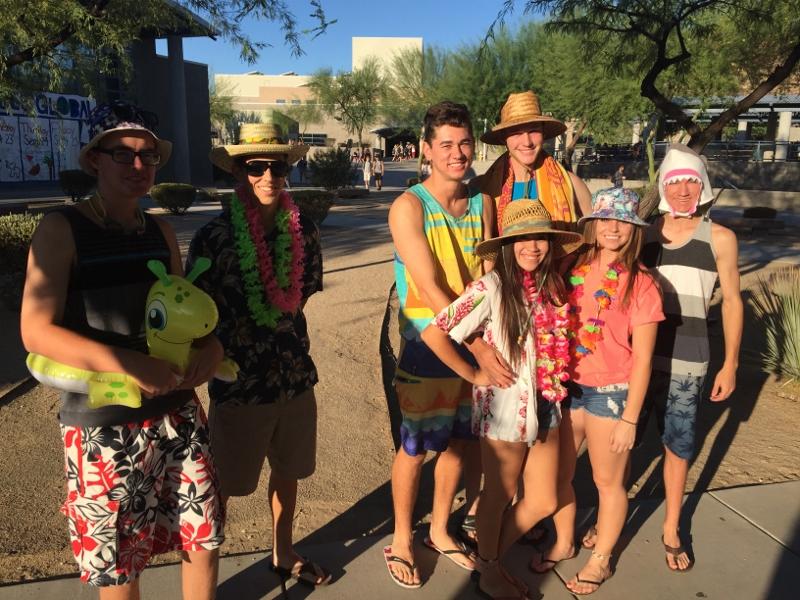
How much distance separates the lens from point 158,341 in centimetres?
187

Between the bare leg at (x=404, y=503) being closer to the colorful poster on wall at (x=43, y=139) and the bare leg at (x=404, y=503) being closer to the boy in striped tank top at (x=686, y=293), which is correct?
the boy in striped tank top at (x=686, y=293)

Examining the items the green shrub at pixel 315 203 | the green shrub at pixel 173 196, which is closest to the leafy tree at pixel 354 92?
the green shrub at pixel 173 196

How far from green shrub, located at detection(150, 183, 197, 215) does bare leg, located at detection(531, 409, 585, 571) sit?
1575 cm

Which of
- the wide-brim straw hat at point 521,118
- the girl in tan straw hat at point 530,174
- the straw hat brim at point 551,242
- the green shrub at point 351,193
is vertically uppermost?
the wide-brim straw hat at point 521,118

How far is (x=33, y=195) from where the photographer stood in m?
23.5

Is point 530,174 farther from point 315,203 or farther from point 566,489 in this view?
point 315,203

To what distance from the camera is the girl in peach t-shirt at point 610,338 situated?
246cm

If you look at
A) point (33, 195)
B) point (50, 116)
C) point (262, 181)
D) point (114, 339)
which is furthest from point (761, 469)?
point (50, 116)

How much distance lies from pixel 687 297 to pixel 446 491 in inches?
52.7

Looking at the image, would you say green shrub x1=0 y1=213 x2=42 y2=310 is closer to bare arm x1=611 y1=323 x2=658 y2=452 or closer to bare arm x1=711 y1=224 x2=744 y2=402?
bare arm x1=611 y1=323 x2=658 y2=452

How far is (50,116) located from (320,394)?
2482cm

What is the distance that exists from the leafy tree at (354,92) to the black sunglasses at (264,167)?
50.8 m

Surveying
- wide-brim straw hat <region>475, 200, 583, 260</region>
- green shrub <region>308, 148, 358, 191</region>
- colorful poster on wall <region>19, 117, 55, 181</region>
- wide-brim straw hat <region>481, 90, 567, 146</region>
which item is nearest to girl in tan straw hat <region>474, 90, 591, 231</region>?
wide-brim straw hat <region>481, 90, 567, 146</region>

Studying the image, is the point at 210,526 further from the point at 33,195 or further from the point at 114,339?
the point at 33,195
